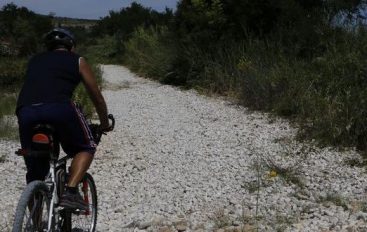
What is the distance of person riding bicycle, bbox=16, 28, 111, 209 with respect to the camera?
354 centimetres

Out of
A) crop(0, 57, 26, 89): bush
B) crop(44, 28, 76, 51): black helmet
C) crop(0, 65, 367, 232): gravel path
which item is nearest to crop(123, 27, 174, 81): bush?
crop(0, 57, 26, 89): bush

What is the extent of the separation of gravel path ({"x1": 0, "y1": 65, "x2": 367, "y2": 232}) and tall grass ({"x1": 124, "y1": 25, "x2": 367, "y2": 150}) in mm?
372

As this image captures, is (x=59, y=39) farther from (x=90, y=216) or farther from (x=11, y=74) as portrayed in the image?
(x=11, y=74)

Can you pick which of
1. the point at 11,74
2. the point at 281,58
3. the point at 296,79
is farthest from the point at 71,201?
the point at 11,74

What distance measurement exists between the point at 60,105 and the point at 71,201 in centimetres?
63

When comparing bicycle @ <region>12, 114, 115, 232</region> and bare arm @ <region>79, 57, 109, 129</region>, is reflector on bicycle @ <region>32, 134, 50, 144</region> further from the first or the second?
bare arm @ <region>79, 57, 109, 129</region>

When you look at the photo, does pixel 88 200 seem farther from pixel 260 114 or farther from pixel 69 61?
pixel 260 114

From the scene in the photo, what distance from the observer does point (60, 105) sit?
356 cm

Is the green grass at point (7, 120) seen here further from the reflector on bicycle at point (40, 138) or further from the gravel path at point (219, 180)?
the reflector on bicycle at point (40, 138)

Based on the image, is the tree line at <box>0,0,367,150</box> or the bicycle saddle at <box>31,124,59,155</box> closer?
the bicycle saddle at <box>31,124,59,155</box>

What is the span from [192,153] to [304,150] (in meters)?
1.45

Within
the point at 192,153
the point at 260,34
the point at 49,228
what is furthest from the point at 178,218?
the point at 260,34

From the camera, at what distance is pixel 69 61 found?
3.69 m

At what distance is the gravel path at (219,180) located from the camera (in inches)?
187
